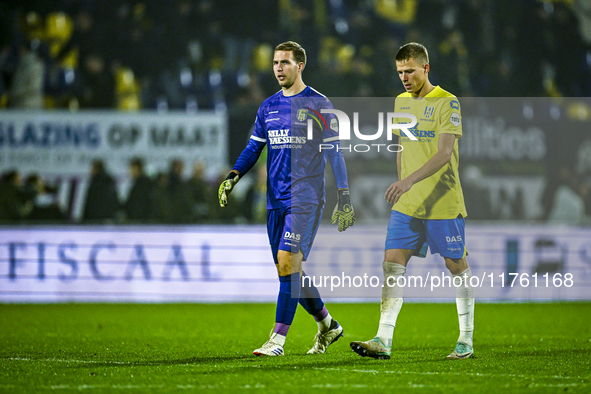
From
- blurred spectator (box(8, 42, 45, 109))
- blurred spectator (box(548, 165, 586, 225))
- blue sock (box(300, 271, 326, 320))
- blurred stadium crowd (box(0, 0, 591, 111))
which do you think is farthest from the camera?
blurred stadium crowd (box(0, 0, 591, 111))

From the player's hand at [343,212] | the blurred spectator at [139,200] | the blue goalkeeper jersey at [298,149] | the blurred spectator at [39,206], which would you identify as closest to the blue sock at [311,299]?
the player's hand at [343,212]

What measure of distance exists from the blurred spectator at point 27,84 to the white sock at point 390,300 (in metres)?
9.66

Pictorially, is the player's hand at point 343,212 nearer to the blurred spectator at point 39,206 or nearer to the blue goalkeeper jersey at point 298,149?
the blue goalkeeper jersey at point 298,149

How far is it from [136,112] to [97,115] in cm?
62

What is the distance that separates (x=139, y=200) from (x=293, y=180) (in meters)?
6.71

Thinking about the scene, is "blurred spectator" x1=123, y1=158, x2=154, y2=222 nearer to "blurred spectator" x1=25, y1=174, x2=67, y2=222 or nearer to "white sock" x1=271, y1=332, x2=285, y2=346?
"blurred spectator" x1=25, y1=174, x2=67, y2=222

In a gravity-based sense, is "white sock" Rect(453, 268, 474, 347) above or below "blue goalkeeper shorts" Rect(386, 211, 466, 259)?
below

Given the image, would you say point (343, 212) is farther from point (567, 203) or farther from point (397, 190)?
point (567, 203)

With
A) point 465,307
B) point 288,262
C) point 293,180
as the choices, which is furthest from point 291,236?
point 465,307

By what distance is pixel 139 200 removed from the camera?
1149 cm

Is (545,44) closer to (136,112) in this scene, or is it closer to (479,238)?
(479,238)

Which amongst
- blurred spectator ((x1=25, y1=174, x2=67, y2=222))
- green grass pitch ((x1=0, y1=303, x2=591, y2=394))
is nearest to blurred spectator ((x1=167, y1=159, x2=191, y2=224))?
blurred spectator ((x1=25, y1=174, x2=67, y2=222))

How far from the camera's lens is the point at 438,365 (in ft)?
15.5

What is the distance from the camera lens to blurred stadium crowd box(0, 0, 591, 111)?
44.3ft
